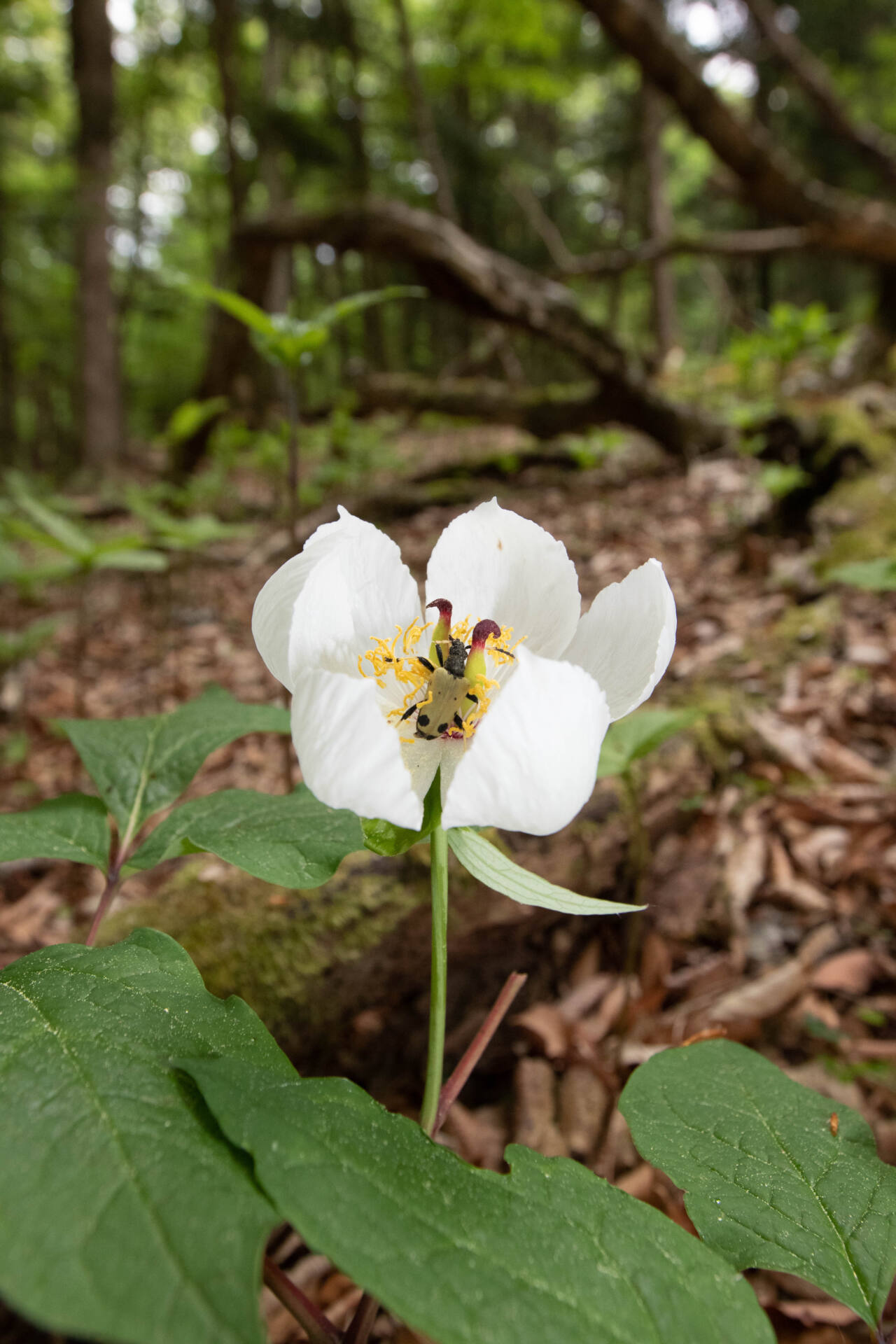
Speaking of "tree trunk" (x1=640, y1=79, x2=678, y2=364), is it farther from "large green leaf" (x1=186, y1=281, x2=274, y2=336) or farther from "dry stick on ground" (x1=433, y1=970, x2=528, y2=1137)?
"dry stick on ground" (x1=433, y1=970, x2=528, y2=1137)

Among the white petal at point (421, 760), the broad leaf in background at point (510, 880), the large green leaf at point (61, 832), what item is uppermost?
the white petal at point (421, 760)

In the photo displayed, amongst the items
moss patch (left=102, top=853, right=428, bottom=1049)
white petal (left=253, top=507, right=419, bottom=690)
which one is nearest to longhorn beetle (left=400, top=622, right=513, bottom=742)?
white petal (left=253, top=507, right=419, bottom=690)

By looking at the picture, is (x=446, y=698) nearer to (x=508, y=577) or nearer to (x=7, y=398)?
(x=508, y=577)

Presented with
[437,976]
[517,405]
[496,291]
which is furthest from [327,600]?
[517,405]

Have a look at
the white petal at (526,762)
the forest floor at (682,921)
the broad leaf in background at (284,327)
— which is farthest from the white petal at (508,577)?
the broad leaf in background at (284,327)

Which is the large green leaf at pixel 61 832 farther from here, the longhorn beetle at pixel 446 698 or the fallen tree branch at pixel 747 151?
the fallen tree branch at pixel 747 151

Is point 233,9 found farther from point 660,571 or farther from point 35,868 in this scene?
point 660,571
